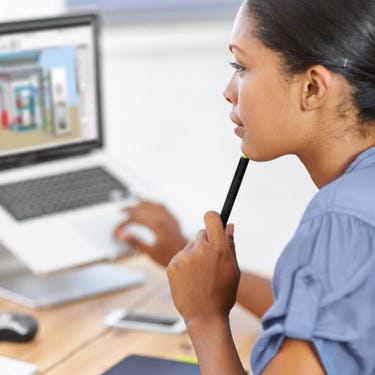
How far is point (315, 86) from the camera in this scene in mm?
1068

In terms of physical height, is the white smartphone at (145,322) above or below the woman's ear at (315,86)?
below

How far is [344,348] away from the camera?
1007mm

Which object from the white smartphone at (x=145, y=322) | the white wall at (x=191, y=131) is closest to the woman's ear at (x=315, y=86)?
the white smartphone at (x=145, y=322)

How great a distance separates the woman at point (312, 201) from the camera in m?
1.00

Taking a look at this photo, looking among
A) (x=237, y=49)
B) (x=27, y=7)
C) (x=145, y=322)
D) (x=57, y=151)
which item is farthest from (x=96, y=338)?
(x=27, y=7)

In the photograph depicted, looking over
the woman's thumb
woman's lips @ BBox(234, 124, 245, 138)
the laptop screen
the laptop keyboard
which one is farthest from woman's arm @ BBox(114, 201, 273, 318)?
woman's lips @ BBox(234, 124, 245, 138)

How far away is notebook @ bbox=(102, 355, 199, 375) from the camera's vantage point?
1.32 meters

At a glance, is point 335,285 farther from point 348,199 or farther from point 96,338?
point 96,338

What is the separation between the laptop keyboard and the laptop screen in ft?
0.18

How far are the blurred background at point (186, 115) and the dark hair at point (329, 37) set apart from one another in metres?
1.68

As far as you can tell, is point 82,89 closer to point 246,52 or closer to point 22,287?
point 22,287

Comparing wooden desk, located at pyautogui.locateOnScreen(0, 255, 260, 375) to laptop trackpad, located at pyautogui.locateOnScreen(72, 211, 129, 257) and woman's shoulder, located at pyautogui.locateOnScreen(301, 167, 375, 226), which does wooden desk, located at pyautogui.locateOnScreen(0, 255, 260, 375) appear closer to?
laptop trackpad, located at pyautogui.locateOnScreen(72, 211, 129, 257)

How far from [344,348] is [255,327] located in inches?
21.5

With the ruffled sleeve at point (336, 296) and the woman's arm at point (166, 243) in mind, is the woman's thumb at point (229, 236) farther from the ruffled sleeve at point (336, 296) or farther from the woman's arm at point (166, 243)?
the woman's arm at point (166, 243)
